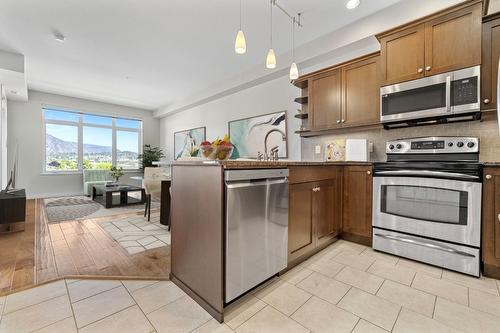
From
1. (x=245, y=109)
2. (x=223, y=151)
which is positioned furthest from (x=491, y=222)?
(x=245, y=109)

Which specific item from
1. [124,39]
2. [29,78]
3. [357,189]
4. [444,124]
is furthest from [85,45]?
[444,124]

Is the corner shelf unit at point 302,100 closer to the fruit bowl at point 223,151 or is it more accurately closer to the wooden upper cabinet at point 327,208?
the wooden upper cabinet at point 327,208

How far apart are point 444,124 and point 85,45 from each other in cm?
508

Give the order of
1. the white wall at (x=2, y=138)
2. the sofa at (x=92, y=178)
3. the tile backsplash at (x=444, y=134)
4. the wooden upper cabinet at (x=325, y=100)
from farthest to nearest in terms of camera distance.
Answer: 1. the sofa at (x=92, y=178)
2. the white wall at (x=2, y=138)
3. the wooden upper cabinet at (x=325, y=100)
4. the tile backsplash at (x=444, y=134)

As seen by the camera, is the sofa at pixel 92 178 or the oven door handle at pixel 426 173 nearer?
the oven door handle at pixel 426 173

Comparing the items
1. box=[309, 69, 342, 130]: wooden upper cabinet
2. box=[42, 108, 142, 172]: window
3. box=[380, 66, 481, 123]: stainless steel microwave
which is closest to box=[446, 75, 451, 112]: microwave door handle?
box=[380, 66, 481, 123]: stainless steel microwave

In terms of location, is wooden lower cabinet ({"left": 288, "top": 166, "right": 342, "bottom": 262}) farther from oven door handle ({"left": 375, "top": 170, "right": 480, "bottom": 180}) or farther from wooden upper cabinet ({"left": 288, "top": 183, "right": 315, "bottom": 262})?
oven door handle ({"left": 375, "top": 170, "right": 480, "bottom": 180})

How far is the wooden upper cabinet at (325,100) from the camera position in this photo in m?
3.02

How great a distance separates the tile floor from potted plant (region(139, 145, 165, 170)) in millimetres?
6165

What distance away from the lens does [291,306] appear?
1.51m

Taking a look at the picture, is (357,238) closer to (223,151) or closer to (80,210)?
(223,151)

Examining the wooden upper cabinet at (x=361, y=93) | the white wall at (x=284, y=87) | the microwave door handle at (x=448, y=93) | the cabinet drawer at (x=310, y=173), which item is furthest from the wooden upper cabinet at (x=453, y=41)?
the cabinet drawer at (x=310, y=173)

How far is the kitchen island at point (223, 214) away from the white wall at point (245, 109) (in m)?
1.39

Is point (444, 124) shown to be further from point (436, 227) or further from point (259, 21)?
point (259, 21)
